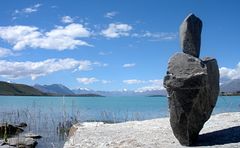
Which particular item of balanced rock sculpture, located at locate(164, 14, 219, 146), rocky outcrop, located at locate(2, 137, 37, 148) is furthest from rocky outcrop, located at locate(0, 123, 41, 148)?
balanced rock sculpture, located at locate(164, 14, 219, 146)

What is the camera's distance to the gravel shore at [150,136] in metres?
12.2

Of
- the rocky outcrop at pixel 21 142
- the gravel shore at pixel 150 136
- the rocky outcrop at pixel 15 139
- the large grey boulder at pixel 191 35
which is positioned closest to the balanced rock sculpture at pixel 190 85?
the large grey boulder at pixel 191 35

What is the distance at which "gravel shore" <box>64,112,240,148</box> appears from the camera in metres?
12.2

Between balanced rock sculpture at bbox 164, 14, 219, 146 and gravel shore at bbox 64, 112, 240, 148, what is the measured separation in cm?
60

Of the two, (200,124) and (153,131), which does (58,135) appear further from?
(200,124)

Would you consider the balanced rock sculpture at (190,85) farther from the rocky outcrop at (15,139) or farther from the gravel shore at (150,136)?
the rocky outcrop at (15,139)

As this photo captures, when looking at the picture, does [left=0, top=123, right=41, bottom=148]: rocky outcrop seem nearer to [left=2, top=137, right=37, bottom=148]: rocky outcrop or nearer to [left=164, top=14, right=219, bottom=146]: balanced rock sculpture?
[left=2, top=137, right=37, bottom=148]: rocky outcrop

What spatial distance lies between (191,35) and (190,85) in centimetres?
153

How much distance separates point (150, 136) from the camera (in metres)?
13.8

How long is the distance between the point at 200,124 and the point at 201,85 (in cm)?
121

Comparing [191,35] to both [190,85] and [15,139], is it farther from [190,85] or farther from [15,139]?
[15,139]

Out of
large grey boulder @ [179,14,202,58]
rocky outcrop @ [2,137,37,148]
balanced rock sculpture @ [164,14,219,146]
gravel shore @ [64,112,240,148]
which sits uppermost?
large grey boulder @ [179,14,202,58]

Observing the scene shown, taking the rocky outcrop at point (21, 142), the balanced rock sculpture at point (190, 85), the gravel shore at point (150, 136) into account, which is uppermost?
the balanced rock sculpture at point (190, 85)

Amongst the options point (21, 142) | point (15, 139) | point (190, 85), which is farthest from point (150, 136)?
point (21, 142)
